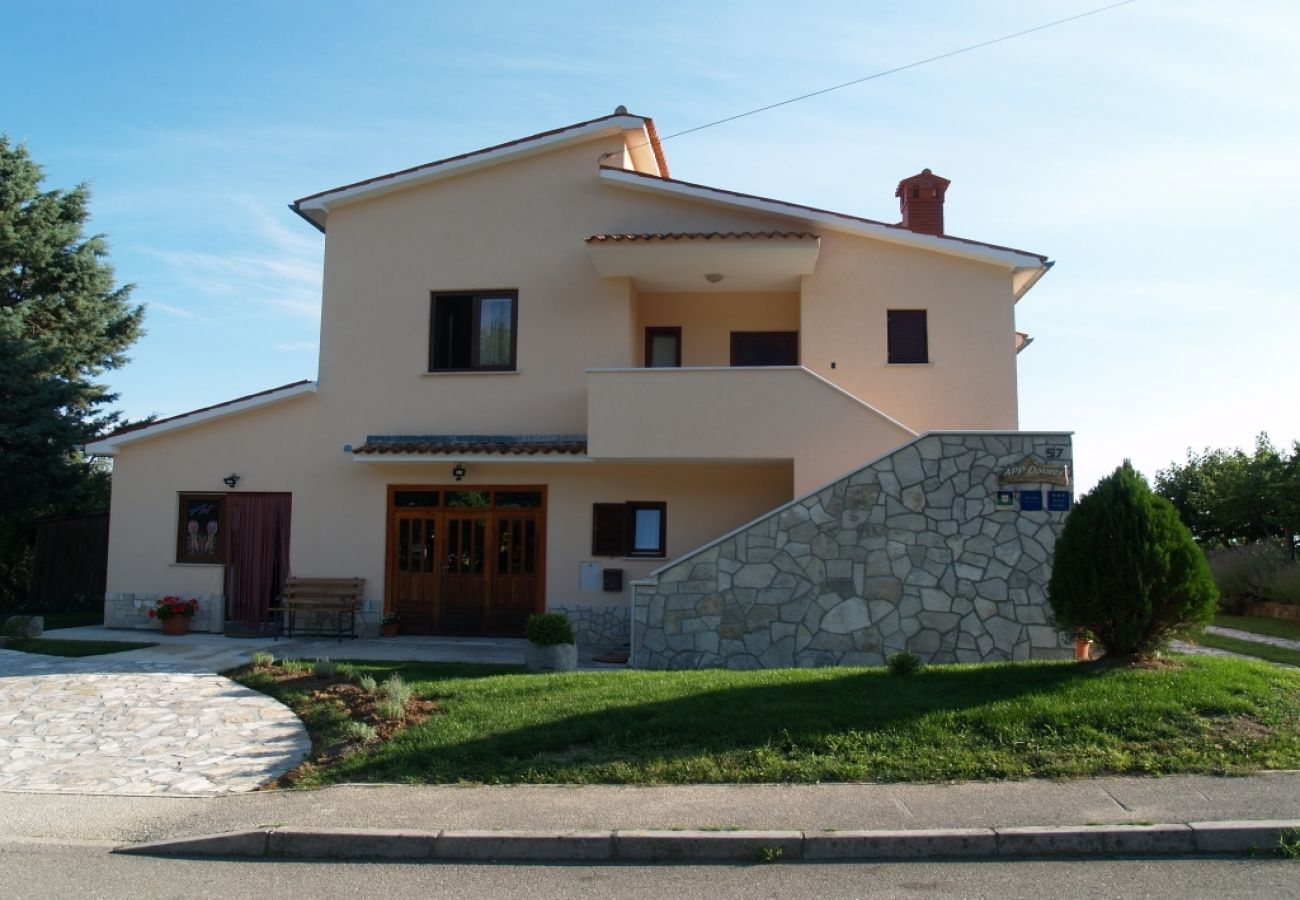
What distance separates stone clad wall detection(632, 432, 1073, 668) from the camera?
1290 centimetres

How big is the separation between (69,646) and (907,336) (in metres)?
14.2

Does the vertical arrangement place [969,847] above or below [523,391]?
below

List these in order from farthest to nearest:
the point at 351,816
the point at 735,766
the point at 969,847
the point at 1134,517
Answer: the point at 1134,517 < the point at 735,766 < the point at 351,816 < the point at 969,847

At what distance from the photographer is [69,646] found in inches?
592

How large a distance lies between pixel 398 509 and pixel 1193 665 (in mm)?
12359

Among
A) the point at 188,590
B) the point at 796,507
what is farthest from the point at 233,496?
the point at 796,507

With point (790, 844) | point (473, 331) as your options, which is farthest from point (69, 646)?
point (790, 844)

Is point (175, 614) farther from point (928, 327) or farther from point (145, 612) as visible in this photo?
point (928, 327)

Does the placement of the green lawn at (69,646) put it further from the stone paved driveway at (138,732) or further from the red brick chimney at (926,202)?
the red brick chimney at (926,202)

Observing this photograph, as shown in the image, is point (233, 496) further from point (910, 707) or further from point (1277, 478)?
point (1277, 478)

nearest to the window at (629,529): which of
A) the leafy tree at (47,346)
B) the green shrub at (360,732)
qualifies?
the green shrub at (360,732)

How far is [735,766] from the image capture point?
756 cm

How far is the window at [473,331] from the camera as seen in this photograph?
1745cm

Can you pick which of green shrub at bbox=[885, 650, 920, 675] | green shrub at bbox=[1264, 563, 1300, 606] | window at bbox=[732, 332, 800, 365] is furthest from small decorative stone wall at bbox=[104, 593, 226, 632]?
green shrub at bbox=[1264, 563, 1300, 606]
